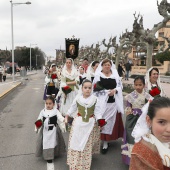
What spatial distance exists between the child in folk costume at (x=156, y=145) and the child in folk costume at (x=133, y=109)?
9.05ft

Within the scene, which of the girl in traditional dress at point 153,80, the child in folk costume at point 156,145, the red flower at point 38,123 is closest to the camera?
the child in folk costume at point 156,145

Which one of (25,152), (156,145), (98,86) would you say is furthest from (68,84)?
(156,145)

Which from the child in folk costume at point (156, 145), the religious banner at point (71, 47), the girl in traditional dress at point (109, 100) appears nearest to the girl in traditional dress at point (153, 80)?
the girl in traditional dress at point (109, 100)

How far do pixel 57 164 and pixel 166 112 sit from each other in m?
3.37

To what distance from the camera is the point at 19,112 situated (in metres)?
9.50

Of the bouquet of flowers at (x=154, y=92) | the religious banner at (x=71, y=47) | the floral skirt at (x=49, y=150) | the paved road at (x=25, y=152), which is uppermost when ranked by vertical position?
the religious banner at (x=71, y=47)

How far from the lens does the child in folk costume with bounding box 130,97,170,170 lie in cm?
152

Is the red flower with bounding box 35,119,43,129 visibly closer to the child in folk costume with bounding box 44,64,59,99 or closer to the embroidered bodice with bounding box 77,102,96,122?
the embroidered bodice with bounding box 77,102,96,122

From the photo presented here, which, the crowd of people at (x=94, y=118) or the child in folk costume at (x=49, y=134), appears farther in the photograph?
the child in folk costume at (x=49, y=134)

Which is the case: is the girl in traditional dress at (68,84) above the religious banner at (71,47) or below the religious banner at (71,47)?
below

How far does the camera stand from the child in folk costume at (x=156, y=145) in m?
1.52

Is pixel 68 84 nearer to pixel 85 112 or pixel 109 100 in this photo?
pixel 109 100

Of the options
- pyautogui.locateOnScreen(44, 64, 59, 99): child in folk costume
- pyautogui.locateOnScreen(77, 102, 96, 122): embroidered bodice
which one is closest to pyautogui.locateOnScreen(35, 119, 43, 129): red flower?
pyautogui.locateOnScreen(77, 102, 96, 122): embroidered bodice

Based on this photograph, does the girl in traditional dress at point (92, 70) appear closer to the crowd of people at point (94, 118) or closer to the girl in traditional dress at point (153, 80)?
the crowd of people at point (94, 118)
